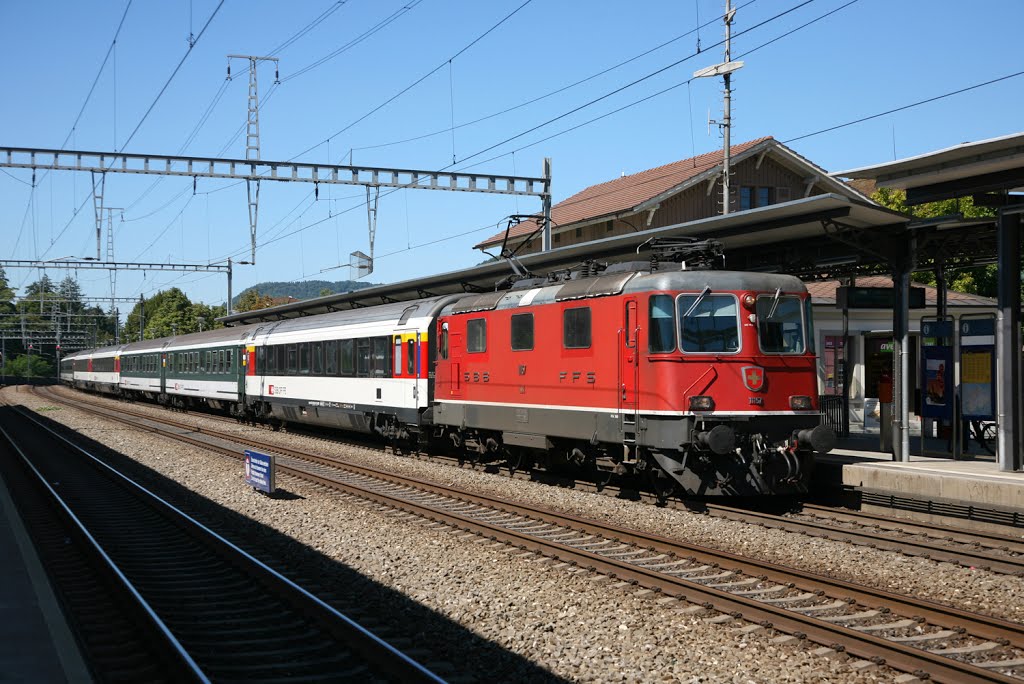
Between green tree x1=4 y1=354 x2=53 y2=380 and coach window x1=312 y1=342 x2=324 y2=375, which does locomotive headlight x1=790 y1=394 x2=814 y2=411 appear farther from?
green tree x1=4 y1=354 x2=53 y2=380

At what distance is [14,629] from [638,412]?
27.4ft

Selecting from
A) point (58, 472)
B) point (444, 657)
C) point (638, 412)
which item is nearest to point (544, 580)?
point (444, 657)

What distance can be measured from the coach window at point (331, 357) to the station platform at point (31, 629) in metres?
13.6

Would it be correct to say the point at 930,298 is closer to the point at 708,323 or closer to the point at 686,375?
the point at 708,323

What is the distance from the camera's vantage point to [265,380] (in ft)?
95.6

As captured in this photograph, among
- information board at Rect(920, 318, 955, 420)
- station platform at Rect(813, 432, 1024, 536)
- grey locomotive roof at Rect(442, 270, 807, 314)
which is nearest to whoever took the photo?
station platform at Rect(813, 432, 1024, 536)

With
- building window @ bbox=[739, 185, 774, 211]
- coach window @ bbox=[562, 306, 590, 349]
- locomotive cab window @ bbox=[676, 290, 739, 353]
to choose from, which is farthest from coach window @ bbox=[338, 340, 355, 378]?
building window @ bbox=[739, 185, 774, 211]

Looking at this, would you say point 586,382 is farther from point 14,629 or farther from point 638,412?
point 14,629

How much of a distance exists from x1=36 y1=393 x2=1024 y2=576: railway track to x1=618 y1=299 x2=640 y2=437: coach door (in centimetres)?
153

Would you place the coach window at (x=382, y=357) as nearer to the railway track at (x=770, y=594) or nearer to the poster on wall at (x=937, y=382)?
the railway track at (x=770, y=594)

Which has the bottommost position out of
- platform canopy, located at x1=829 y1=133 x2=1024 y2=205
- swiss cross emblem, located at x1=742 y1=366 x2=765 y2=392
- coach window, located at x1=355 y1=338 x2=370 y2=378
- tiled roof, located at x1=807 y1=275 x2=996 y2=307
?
swiss cross emblem, located at x1=742 y1=366 x2=765 y2=392

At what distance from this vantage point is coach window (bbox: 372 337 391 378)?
21056 mm

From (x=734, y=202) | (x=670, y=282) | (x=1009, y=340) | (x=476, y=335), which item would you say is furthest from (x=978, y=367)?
(x=734, y=202)

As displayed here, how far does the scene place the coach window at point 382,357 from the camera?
2106 cm
